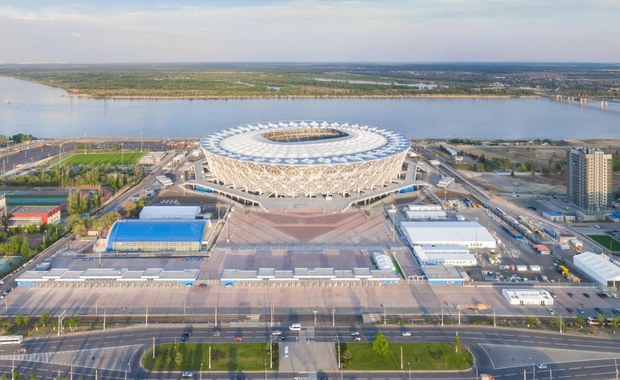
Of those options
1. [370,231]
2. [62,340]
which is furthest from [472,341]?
[62,340]

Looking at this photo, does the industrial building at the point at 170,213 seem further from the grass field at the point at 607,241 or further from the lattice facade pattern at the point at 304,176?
the grass field at the point at 607,241

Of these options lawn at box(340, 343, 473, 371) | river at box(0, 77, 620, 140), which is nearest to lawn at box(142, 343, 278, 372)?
lawn at box(340, 343, 473, 371)

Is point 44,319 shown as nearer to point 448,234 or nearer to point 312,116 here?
point 448,234

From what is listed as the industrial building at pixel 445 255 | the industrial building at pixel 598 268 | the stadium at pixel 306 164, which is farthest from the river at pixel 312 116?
the industrial building at pixel 598 268

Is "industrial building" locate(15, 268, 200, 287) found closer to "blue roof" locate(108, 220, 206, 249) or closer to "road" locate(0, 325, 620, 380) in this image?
"road" locate(0, 325, 620, 380)

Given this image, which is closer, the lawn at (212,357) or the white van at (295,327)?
the lawn at (212,357)

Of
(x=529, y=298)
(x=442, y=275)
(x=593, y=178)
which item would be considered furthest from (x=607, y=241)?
(x=442, y=275)
